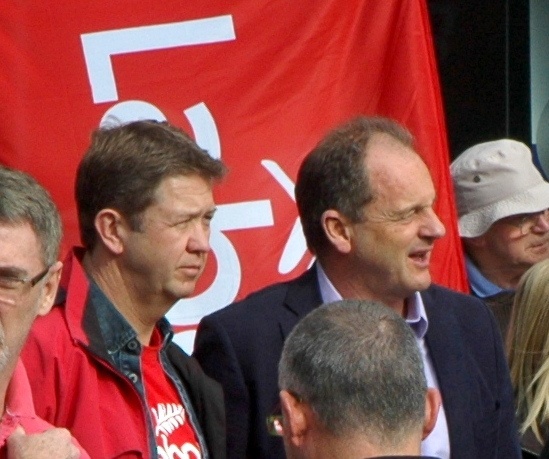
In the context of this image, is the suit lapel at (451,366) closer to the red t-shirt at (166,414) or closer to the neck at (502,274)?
the red t-shirt at (166,414)

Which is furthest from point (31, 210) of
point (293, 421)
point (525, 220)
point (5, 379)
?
point (525, 220)

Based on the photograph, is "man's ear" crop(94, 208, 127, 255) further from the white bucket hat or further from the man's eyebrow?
the white bucket hat

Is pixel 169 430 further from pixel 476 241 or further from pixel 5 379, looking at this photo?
pixel 476 241

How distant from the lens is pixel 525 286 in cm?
422

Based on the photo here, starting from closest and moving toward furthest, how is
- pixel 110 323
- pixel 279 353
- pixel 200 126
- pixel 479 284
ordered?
pixel 110 323 → pixel 279 353 → pixel 200 126 → pixel 479 284

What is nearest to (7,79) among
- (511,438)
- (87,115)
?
(87,115)

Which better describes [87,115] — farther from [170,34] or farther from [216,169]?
[216,169]

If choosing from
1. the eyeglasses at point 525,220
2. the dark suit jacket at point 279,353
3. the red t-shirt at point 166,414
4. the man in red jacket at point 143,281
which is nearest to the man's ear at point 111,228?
the man in red jacket at point 143,281

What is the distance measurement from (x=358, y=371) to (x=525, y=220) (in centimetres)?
265

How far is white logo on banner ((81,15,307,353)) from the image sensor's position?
448 centimetres

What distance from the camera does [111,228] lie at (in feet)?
11.4

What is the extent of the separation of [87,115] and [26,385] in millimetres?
1590

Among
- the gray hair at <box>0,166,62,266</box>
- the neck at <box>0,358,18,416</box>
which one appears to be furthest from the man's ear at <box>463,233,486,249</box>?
the neck at <box>0,358,18,416</box>

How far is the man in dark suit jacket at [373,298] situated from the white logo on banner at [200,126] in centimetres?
70
